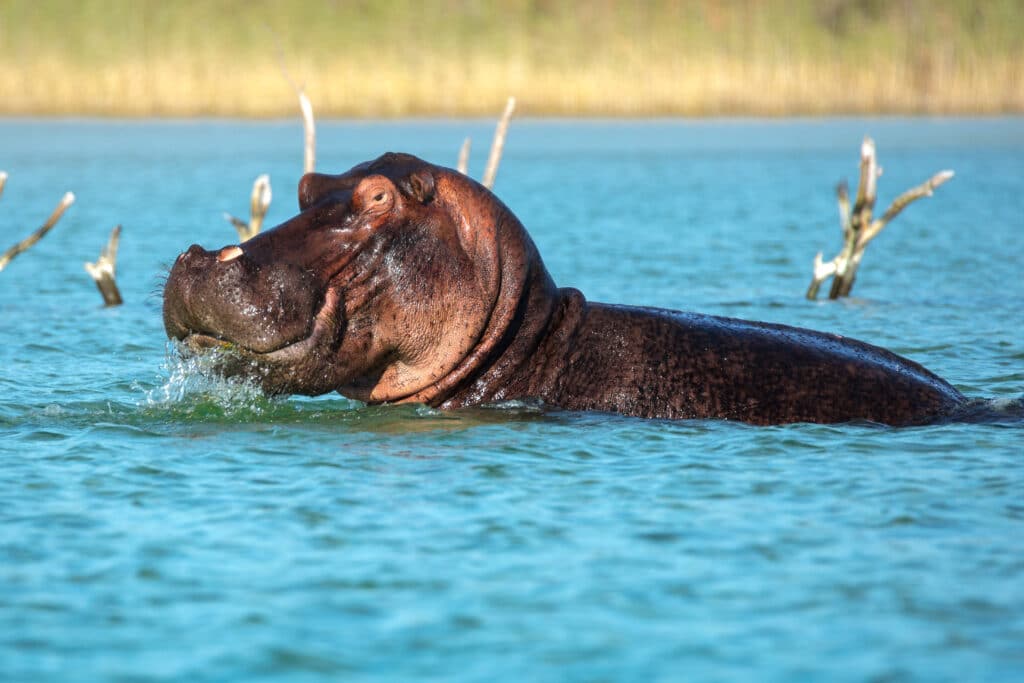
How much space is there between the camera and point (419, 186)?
6.83m

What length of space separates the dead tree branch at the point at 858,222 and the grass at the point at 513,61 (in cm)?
2492

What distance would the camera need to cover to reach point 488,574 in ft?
17.6

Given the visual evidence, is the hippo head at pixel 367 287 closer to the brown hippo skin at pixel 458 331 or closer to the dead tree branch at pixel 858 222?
the brown hippo skin at pixel 458 331

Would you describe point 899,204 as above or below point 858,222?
above

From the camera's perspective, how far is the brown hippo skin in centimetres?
652

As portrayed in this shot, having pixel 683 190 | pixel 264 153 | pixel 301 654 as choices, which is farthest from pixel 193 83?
→ pixel 301 654

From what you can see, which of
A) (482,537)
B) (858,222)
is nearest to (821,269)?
(858,222)

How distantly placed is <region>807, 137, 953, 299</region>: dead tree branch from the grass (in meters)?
24.9


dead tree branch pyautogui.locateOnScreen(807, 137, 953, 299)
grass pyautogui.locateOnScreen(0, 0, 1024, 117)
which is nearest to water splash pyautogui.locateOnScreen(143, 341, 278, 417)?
dead tree branch pyautogui.locateOnScreen(807, 137, 953, 299)

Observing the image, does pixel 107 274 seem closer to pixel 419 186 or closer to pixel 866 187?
pixel 866 187

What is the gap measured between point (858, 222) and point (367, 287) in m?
8.10

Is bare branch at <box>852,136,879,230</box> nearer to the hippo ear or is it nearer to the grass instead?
the hippo ear

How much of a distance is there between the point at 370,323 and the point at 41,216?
18.7 m

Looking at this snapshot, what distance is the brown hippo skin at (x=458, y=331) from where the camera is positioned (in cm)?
652
